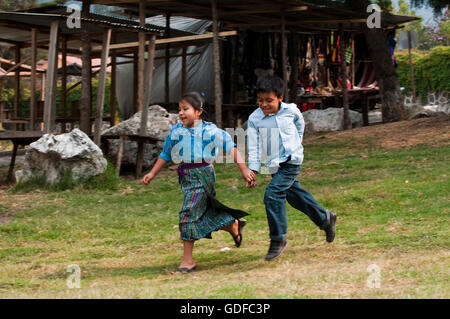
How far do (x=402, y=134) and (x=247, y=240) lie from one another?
8.44 m

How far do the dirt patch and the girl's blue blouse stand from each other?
328 inches

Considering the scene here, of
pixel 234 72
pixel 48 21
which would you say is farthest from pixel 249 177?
pixel 234 72

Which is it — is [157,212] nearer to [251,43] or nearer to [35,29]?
[35,29]

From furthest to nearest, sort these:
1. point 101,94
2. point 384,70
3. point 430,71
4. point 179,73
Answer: point 430,71
point 179,73
point 384,70
point 101,94

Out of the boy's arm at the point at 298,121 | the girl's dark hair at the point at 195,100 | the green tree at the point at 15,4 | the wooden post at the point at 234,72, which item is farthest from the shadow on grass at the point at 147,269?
the green tree at the point at 15,4

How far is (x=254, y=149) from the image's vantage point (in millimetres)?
5883

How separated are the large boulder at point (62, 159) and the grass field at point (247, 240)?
38 cm

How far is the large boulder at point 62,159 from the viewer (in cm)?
1113

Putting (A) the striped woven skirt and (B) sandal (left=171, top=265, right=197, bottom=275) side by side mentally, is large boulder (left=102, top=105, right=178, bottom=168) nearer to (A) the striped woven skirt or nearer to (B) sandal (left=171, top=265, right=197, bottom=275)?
(A) the striped woven skirt

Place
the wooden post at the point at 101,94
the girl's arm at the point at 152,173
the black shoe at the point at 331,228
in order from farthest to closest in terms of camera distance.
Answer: the wooden post at the point at 101,94 → the black shoe at the point at 331,228 → the girl's arm at the point at 152,173

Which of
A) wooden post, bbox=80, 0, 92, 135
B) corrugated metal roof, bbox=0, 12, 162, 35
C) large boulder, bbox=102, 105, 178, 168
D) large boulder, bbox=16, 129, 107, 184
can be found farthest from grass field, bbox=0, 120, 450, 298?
corrugated metal roof, bbox=0, 12, 162, 35

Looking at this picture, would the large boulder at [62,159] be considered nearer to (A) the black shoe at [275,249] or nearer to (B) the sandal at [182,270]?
(B) the sandal at [182,270]

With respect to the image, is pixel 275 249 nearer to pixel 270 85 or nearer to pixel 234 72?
pixel 270 85
